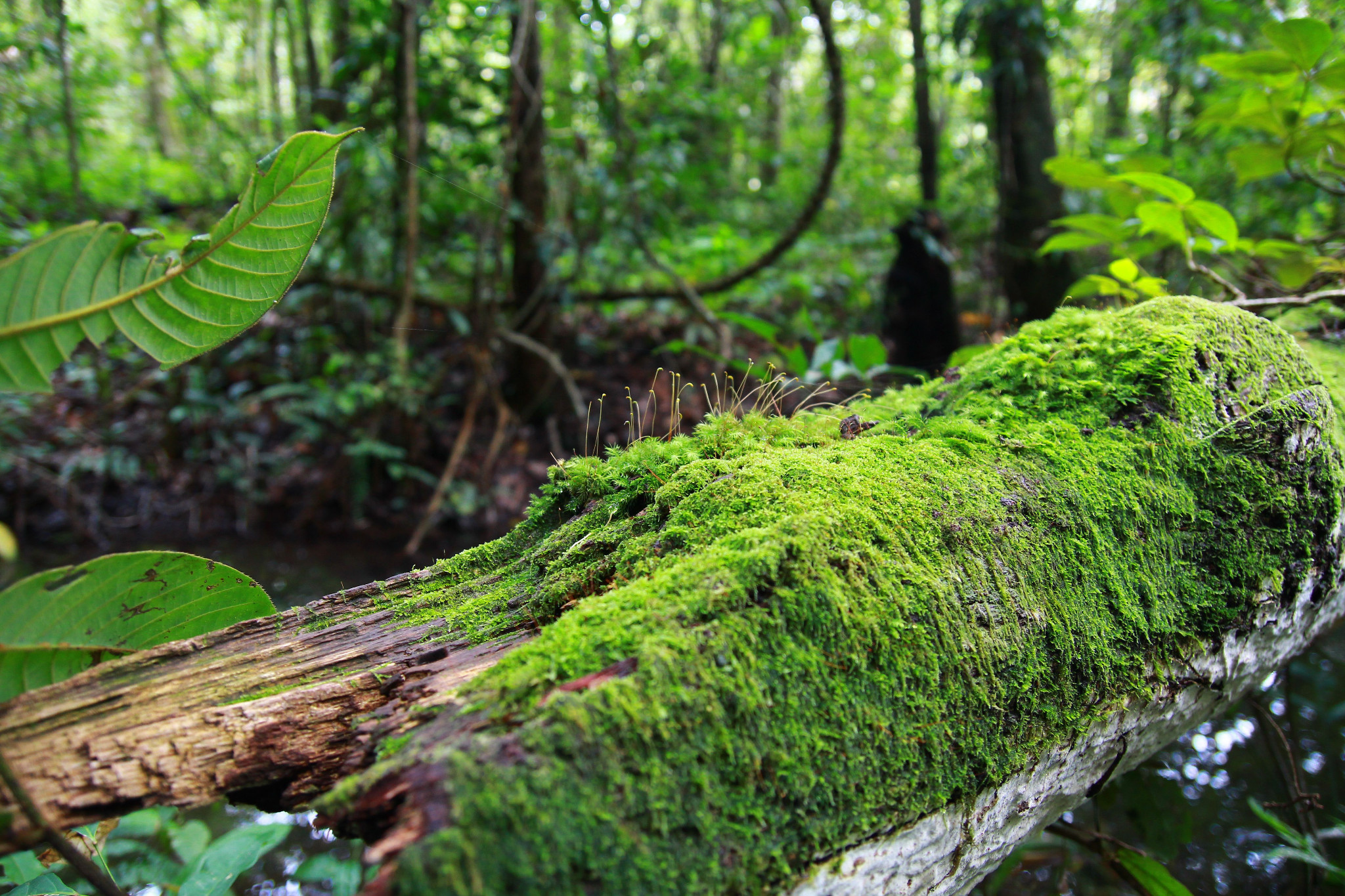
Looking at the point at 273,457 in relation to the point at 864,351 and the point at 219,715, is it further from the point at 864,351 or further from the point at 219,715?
the point at 219,715

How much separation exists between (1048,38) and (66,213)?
904 centimetres

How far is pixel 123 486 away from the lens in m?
5.48

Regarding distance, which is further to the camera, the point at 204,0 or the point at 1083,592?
the point at 204,0

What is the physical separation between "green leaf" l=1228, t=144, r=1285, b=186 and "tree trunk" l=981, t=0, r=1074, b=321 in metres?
3.10

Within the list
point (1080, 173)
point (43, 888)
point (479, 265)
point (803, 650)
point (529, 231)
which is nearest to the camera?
point (803, 650)

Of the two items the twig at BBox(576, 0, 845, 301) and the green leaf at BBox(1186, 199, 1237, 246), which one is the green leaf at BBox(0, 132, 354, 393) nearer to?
the green leaf at BBox(1186, 199, 1237, 246)

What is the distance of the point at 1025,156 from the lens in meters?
5.66

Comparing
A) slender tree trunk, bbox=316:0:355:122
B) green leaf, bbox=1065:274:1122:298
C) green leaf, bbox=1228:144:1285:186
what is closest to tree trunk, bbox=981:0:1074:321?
green leaf, bbox=1228:144:1285:186

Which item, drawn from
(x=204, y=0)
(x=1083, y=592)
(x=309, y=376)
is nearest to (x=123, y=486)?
(x=309, y=376)

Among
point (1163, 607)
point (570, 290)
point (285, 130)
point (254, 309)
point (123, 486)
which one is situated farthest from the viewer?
point (285, 130)

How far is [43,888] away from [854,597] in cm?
158

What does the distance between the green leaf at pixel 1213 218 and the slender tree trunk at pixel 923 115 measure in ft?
14.8

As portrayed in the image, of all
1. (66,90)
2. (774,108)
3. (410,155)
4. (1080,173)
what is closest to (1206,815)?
(1080,173)

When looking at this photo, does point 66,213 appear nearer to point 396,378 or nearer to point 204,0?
point 204,0
